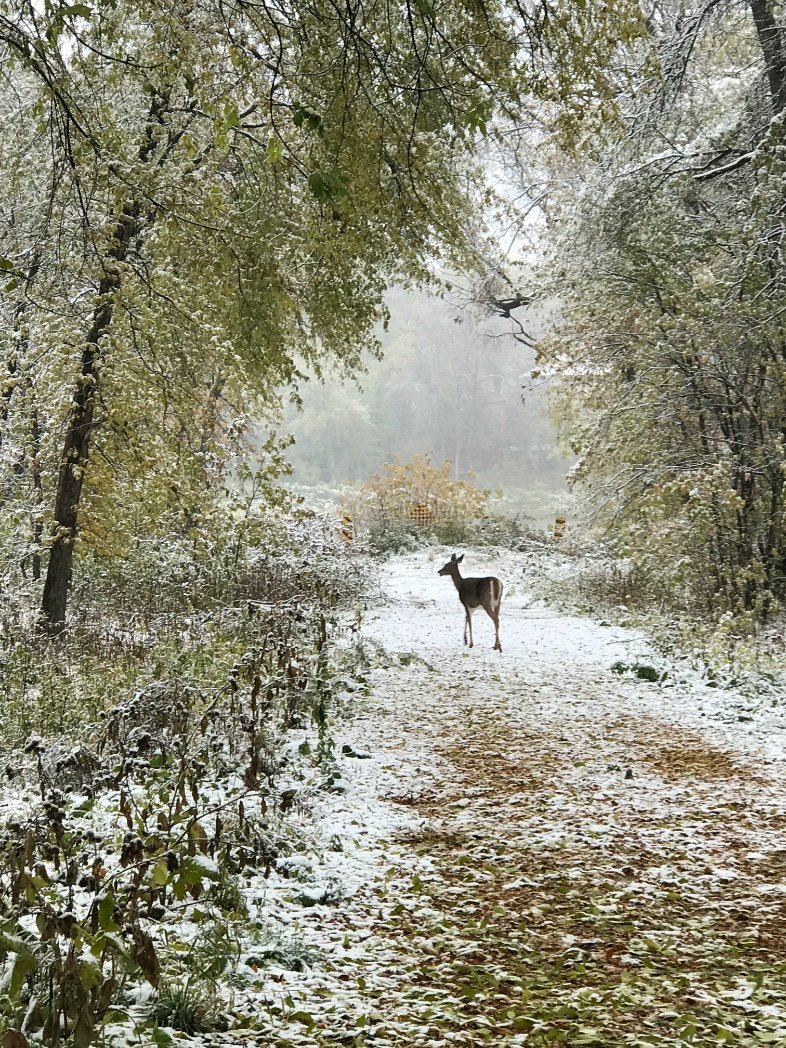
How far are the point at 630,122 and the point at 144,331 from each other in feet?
17.6

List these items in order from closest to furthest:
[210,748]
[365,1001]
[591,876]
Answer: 1. [365,1001]
2. [591,876]
3. [210,748]

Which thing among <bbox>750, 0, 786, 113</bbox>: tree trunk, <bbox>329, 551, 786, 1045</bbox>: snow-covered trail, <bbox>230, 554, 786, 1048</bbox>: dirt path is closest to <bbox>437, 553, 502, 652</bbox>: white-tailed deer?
<bbox>329, 551, 786, 1045</bbox>: snow-covered trail

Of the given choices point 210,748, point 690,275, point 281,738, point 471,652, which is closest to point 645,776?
point 281,738

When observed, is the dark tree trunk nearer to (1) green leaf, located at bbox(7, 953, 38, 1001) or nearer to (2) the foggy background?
(1) green leaf, located at bbox(7, 953, 38, 1001)

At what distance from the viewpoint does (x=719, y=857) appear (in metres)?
4.09

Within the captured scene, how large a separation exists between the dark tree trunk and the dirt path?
3071mm

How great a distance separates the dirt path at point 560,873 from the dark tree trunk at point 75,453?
3071 mm

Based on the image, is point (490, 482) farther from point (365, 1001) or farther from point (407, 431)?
point (365, 1001)

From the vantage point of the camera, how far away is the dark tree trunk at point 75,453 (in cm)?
681

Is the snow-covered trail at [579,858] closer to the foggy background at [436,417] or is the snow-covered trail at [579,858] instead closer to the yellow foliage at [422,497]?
the yellow foliage at [422,497]

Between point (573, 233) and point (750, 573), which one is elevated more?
point (573, 233)

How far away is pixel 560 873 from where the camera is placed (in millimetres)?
3910

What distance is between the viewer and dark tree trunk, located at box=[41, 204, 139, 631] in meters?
6.81

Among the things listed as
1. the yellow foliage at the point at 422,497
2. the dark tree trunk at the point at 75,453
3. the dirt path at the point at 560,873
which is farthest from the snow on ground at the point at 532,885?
the yellow foliage at the point at 422,497
